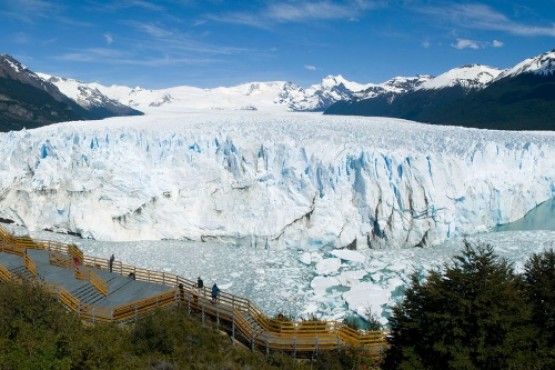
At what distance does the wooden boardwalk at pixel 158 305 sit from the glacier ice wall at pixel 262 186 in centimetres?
632

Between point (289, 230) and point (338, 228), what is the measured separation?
5.72 ft

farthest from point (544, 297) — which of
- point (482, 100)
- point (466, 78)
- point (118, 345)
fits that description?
point (466, 78)

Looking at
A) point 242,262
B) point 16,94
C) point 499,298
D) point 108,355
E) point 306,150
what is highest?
point 16,94

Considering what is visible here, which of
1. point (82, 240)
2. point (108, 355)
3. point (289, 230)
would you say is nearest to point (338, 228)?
point (289, 230)

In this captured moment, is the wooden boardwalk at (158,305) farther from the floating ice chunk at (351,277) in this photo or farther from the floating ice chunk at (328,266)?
the floating ice chunk at (328,266)

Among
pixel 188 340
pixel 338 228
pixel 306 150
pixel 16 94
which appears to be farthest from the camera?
pixel 16 94

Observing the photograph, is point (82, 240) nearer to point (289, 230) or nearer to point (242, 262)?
point (242, 262)

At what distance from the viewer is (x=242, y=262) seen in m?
16.1

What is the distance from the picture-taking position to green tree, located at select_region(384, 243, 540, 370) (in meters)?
6.55

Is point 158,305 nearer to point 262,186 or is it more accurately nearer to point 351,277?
point 351,277

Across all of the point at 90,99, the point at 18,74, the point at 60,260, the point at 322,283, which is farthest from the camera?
the point at 90,99

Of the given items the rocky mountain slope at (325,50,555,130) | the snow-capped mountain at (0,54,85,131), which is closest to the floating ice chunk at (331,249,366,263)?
the rocky mountain slope at (325,50,555,130)

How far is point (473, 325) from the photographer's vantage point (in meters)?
6.68

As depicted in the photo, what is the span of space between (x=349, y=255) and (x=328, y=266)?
1.21 m
